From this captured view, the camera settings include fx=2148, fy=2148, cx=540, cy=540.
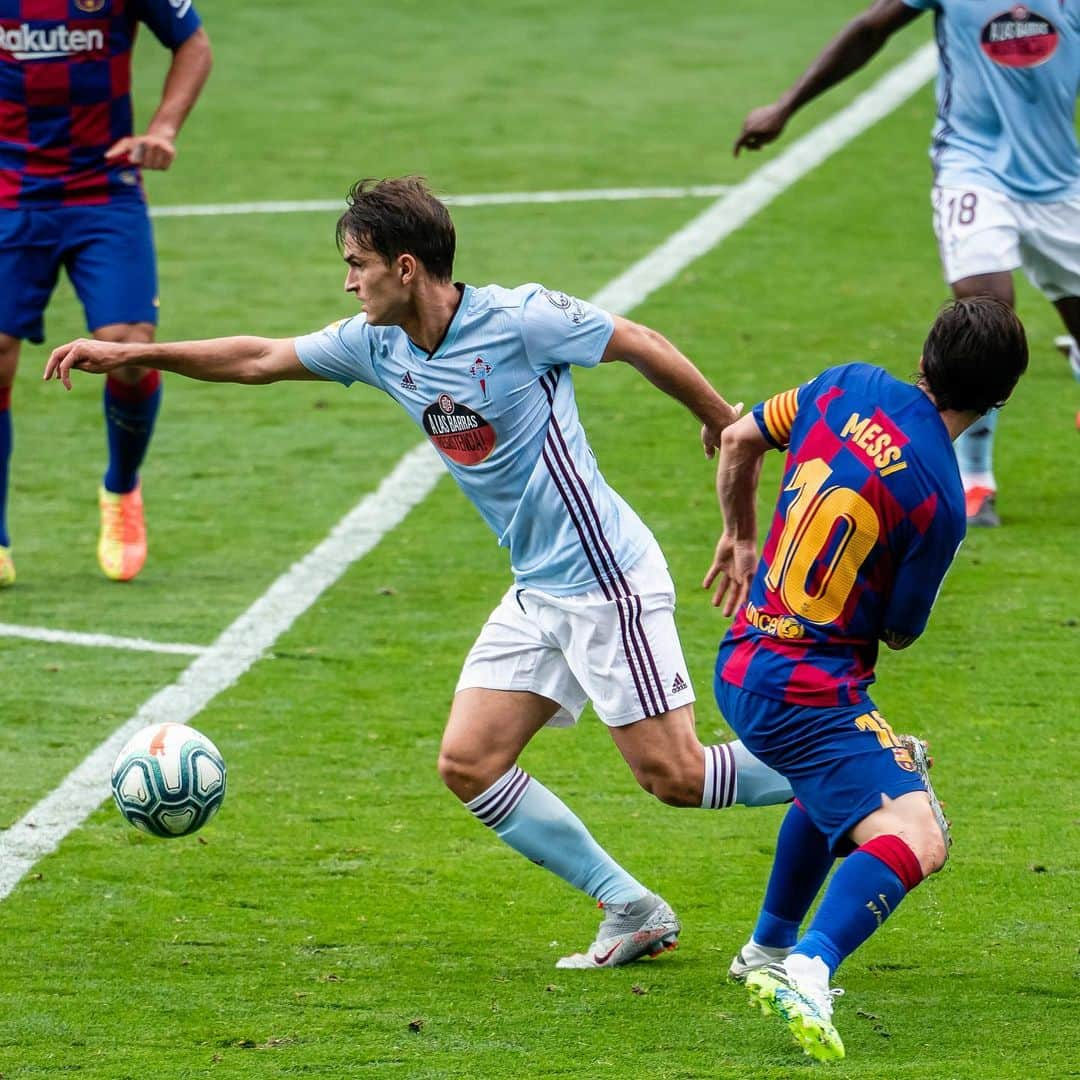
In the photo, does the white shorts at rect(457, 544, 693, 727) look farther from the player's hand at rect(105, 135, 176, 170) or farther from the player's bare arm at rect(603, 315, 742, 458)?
the player's hand at rect(105, 135, 176, 170)

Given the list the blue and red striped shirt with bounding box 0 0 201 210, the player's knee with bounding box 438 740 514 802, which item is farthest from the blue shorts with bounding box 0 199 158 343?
the player's knee with bounding box 438 740 514 802

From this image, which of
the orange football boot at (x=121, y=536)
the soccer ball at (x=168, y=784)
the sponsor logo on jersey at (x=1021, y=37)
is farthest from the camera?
the orange football boot at (x=121, y=536)

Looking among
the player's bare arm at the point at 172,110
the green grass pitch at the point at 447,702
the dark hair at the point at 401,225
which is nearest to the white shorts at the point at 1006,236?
the green grass pitch at the point at 447,702

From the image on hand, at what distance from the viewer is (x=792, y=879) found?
483 centimetres

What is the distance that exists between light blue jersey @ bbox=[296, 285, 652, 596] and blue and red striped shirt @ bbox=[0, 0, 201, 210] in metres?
2.91

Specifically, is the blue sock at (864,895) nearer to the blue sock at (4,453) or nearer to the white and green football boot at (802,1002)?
the white and green football boot at (802,1002)

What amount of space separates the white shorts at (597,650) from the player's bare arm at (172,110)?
3.13m

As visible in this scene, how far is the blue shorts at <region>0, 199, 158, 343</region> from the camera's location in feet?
25.2

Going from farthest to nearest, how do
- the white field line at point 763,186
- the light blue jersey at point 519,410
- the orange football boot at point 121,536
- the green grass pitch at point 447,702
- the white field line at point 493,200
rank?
the white field line at point 493,200 → the white field line at point 763,186 → the orange football boot at point 121,536 → the light blue jersey at point 519,410 → the green grass pitch at point 447,702

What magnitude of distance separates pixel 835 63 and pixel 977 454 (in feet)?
5.33

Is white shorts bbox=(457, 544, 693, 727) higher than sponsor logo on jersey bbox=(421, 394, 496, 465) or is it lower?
lower

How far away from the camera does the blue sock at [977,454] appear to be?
27.6 feet

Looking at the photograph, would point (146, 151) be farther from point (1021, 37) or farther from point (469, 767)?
point (469, 767)

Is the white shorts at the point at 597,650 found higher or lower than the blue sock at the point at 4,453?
higher
